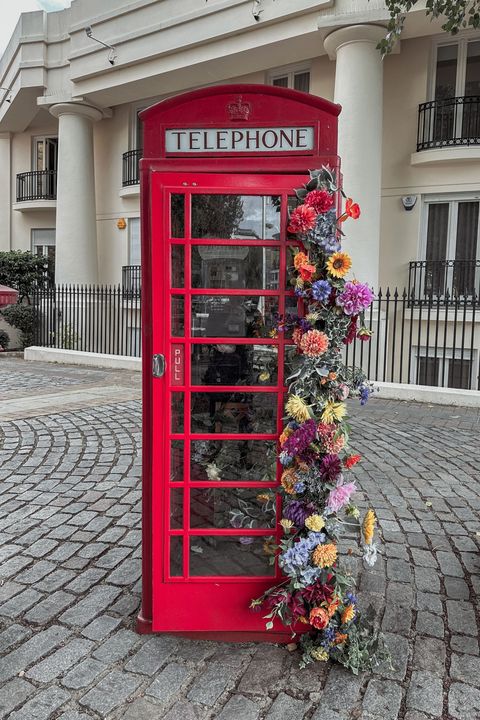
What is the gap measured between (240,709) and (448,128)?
12.0 metres

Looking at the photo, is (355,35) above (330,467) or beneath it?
above

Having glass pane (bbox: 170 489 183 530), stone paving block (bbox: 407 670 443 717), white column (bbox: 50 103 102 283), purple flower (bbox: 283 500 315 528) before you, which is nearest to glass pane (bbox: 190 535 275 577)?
glass pane (bbox: 170 489 183 530)

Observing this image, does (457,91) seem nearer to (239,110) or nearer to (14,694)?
(239,110)

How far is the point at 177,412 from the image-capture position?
2.66 metres

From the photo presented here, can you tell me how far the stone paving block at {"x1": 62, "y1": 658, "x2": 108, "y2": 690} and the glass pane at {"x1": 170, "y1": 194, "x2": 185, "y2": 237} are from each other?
2042mm

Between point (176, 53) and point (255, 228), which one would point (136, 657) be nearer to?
point (255, 228)

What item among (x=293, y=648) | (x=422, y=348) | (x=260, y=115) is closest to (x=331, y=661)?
(x=293, y=648)

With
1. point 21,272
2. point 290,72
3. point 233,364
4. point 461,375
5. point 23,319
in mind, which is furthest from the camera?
point 21,272

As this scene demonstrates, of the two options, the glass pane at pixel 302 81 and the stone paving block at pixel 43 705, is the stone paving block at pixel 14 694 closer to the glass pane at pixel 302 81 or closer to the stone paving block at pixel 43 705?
the stone paving block at pixel 43 705

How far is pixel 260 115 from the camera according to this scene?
2504 mm

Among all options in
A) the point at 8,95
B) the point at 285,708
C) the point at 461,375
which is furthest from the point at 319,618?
the point at 8,95

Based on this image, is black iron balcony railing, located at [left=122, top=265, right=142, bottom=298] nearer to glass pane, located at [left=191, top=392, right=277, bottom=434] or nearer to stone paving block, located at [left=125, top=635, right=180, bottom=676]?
glass pane, located at [left=191, top=392, right=277, bottom=434]

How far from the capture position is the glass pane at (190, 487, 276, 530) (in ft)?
8.98

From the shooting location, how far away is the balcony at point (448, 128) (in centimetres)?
1110
